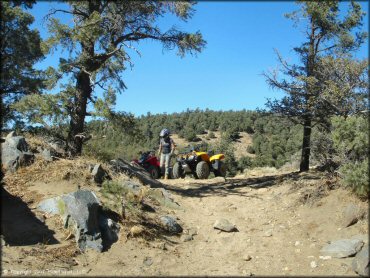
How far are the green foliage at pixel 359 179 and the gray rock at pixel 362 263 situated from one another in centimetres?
169

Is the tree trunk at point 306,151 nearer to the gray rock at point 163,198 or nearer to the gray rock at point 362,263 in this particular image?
the gray rock at point 163,198

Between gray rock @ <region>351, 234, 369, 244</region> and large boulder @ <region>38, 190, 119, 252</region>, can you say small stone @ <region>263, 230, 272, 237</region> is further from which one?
large boulder @ <region>38, 190, 119, 252</region>

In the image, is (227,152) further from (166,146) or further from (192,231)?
(192,231)

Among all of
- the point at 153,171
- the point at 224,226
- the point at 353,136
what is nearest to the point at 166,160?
the point at 153,171

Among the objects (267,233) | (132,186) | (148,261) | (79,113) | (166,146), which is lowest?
(148,261)

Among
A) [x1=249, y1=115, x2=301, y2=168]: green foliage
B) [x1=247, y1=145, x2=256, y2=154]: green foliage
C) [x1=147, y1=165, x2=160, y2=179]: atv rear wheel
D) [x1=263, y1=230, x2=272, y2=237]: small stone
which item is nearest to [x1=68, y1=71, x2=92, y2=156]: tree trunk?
[x1=147, y1=165, x2=160, y2=179]: atv rear wheel

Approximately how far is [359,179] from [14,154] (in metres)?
7.30

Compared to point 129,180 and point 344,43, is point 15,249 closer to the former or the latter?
point 129,180

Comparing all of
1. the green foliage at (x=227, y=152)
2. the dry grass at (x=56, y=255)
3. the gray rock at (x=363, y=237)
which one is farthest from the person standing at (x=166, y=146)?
the green foliage at (x=227, y=152)

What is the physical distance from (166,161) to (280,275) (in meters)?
7.64

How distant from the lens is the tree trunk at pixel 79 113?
10.9 metres

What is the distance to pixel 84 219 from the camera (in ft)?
23.9

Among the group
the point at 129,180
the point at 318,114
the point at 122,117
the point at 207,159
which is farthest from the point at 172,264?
the point at 207,159

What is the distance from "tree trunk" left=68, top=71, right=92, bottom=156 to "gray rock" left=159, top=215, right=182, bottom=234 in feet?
11.6
